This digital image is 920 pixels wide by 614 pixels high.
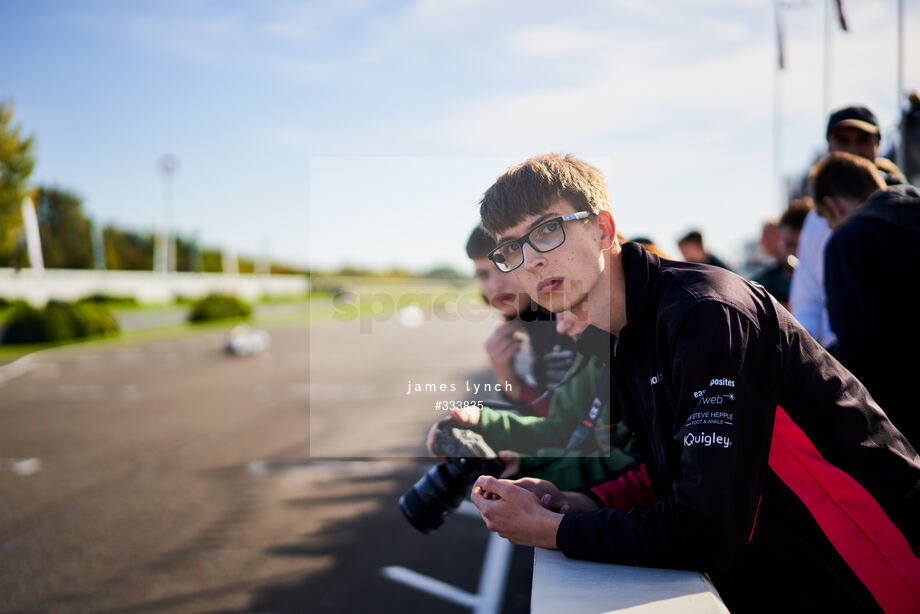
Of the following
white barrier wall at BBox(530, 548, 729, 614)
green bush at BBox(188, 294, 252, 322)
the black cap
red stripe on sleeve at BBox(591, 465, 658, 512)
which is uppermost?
the black cap

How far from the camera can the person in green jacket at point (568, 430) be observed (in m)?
2.09

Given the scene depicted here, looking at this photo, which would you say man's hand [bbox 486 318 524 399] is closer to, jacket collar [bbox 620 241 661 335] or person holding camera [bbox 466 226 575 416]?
person holding camera [bbox 466 226 575 416]

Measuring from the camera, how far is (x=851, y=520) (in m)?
1.46

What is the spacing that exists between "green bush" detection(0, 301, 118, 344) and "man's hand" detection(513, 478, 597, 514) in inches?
914

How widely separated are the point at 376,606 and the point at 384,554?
92cm

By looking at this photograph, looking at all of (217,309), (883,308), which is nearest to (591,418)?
(883,308)

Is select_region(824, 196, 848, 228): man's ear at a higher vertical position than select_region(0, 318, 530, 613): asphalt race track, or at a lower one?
higher

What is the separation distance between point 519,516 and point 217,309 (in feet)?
109

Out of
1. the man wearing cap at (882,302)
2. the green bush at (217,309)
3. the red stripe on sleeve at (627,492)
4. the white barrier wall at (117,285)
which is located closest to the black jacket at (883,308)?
the man wearing cap at (882,302)

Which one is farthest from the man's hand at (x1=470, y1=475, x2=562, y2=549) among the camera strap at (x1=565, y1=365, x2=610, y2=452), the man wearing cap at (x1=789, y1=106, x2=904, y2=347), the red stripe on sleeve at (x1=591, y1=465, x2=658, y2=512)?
the man wearing cap at (x1=789, y1=106, x2=904, y2=347)

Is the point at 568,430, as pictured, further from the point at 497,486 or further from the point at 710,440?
the point at 710,440

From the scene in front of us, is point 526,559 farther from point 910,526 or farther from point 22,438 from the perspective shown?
point 22,438

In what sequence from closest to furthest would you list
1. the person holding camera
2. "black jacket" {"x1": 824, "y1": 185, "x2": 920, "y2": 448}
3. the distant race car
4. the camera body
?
the camera body < "black jacket" {"x1": 824, "y1": 185, "x2": 920, "y2": 448} < the person holding camera < the distant race car

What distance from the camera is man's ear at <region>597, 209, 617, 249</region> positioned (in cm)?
175
